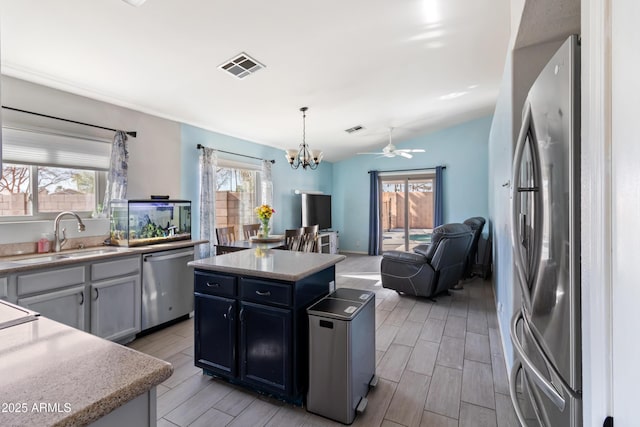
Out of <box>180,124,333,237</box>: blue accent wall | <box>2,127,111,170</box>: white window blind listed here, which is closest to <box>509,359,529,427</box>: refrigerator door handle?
<box>2,127,111,170</box>: white window blind

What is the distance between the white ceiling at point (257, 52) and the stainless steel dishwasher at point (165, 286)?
1846mm

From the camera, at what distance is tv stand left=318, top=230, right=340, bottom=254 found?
23.1ft

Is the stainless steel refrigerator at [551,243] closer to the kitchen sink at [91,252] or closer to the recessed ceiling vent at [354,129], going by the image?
the kitchen sink at [91,252]

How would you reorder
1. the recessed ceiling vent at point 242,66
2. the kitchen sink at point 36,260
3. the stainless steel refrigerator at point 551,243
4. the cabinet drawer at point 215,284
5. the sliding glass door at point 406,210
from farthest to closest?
the sliding glass door at point 406,210
the recessed ceiling vent at point 242,66
the kitchen sink at point 36,260
the cabinet drawer at point 215,284
the stainless steel refrigerator at point 551,243

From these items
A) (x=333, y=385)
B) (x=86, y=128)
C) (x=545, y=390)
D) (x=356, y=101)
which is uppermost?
(x=356, y=101)

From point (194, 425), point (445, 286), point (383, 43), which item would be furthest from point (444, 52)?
point (194, 425)

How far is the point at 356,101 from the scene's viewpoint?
452 centimetres

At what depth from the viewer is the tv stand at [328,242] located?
7.04 m

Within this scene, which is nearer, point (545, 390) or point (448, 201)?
point (545, 390)

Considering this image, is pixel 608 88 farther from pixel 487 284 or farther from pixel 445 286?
pixel 487 284

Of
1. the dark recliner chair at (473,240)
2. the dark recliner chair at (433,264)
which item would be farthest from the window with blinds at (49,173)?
the dark recliner chair at (473,240)

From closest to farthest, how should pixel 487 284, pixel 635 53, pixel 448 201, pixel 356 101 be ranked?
pixel 635 53, pixel 356 101, pixel 487 284, pixel 448 201

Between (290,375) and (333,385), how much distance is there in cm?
29

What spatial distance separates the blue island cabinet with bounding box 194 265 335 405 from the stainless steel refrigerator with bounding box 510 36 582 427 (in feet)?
4.08
